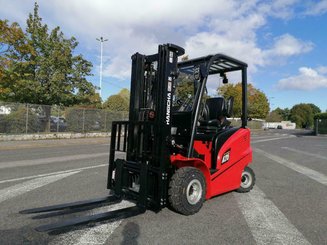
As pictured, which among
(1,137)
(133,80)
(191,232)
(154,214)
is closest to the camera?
(191,232)

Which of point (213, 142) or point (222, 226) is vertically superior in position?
point (213, 142)

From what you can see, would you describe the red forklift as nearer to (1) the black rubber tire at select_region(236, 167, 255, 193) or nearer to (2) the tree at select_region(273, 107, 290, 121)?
(1) the black rubber tire at select_region(236, 167, 255, 193)

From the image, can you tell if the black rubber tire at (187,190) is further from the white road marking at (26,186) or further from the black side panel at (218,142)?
the white road marking at (26,186)

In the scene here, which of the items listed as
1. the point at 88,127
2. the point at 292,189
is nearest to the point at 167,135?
the point at 292,189

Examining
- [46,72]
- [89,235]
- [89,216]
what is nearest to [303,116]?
[46,72]

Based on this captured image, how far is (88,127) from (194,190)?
22826mm

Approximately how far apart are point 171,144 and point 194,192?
34.4 inches

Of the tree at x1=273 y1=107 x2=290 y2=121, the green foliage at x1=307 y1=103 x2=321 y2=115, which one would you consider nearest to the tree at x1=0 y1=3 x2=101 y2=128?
the green foliage at x1=307 y1=103 x2=321 y2=115

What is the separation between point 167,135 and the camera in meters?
5.27

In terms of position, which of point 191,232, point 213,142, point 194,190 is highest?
point 213,142

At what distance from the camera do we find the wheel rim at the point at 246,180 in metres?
7.11

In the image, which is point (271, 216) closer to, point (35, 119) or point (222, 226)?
point (222, 226)

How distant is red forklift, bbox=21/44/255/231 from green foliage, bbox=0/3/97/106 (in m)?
20.7

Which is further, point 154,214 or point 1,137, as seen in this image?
point 1,137
